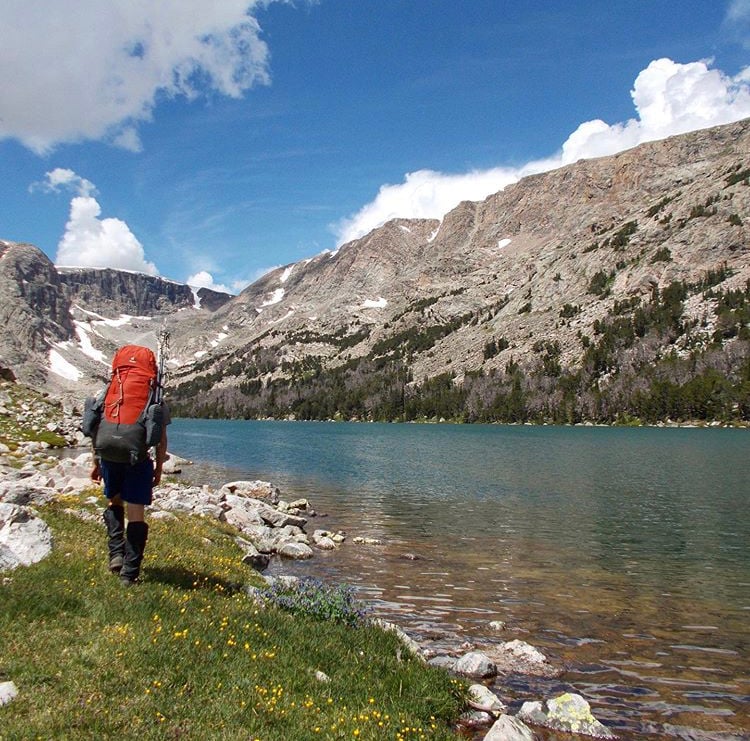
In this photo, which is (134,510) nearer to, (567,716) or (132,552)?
(132,552)

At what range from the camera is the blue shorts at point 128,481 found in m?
9.73

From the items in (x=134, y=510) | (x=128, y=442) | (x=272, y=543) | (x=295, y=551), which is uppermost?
(x=128, y=442)

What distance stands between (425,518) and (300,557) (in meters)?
11.4

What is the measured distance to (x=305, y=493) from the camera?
42.1 metres

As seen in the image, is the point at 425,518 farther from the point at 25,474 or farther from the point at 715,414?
the point at 715,414

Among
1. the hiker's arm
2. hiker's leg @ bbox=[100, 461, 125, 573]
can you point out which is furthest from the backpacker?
hiker's leg @ bbox=[100, 461, 125, 573]

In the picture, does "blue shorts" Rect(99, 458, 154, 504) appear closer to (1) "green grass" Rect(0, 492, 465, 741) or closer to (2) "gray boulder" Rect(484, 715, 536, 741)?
(1) "green grass" Rect(0, 492, 465, 741)

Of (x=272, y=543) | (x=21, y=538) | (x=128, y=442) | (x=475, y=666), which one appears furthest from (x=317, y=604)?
(x=272, y=543)

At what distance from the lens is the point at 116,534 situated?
9.97 metres

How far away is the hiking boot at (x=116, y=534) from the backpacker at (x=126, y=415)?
112cm

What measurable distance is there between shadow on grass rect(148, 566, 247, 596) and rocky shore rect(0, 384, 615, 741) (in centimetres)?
195

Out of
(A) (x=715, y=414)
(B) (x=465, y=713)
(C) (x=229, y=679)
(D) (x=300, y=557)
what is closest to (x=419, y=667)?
(B) (x=465, y=713)

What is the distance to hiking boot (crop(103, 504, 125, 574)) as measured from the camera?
987 cm

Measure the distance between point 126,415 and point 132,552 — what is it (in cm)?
252
